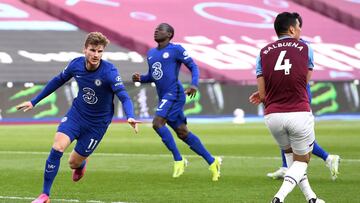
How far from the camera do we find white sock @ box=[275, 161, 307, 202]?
823cm

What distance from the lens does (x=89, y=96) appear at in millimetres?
10031

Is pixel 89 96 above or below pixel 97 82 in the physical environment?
below

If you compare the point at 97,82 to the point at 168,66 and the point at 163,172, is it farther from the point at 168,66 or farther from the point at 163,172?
the point at 163,172

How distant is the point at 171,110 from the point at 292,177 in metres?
4.88

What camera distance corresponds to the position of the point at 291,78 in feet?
27.5

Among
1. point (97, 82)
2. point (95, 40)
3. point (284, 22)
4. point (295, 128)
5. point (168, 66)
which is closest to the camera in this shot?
point (295, 128)

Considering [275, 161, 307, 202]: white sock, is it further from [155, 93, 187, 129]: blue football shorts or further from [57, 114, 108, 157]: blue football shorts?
[155, 93, 187, 129]: blue football shorts

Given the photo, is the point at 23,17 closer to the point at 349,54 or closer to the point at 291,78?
the point at 349,54

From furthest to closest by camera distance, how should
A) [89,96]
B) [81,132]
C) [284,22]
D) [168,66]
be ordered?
[168,66], [81,132], [89,96], [284,22]

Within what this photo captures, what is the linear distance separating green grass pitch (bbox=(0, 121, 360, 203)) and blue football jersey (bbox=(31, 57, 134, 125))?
3.33ft

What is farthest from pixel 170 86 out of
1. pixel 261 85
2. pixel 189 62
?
pixel 261 85

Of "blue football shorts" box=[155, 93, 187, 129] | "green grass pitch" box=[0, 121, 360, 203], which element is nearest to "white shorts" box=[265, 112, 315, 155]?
"green grass pitch" box=[0, 121, 360, 203]

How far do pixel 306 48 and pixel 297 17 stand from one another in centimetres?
34

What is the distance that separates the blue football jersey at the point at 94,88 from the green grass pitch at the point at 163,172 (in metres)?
1.01
